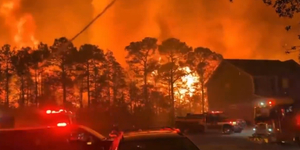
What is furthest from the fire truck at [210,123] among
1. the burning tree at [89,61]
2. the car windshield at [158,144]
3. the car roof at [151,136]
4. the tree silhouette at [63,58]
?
the car windshield at [158,144]

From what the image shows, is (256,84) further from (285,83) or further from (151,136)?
(151,136)

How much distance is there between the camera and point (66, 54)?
47.5 m

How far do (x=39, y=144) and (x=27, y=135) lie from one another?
334 millimetres

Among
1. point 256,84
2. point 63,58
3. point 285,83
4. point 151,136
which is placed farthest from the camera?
point 285,83

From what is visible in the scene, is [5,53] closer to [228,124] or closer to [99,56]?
[99,56]

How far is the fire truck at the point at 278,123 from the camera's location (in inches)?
818

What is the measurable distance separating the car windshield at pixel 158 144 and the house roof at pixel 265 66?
42.5m

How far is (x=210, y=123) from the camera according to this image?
34.2 m

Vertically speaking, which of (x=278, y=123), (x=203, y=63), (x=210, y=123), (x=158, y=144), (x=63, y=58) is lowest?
(x=158, y=144)

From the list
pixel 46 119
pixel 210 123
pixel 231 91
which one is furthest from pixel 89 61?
pixel 46 119

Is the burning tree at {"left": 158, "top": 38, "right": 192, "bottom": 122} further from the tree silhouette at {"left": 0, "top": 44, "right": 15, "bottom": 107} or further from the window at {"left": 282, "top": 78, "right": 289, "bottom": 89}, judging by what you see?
the tree silhouette at {"left": 0, "top": 44, "right": 15, "bottom": 107}

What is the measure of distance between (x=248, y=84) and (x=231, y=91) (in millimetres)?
2953

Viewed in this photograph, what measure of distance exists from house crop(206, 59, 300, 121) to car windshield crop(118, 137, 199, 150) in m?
40.1

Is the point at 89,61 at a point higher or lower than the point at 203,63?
higher
